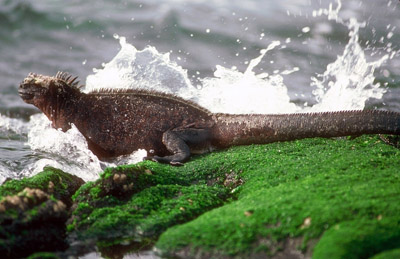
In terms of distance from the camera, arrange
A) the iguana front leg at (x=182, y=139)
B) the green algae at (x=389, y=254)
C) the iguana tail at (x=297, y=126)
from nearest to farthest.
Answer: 1. the green algae at (x=389, y=254)
2. the iguana tail at (x=297, y=126)
3. the iguana front leg at (x=182, y=139)

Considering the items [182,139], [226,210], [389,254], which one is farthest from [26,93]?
[389,254]

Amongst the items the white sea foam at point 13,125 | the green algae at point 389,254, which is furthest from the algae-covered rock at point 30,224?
the white sea foam at point 13,125

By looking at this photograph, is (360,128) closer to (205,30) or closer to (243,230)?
(243,230)

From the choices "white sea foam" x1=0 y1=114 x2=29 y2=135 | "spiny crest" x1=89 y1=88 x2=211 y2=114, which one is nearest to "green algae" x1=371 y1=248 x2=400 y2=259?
"spiny crest" x1=89 y1=88 x2=211 y2=114

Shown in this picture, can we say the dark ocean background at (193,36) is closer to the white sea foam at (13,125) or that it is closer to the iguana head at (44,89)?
the white sea foam at (13,125)

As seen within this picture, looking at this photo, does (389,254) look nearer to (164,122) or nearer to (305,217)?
(305,217)

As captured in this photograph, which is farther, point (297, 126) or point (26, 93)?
point (26, 93)
